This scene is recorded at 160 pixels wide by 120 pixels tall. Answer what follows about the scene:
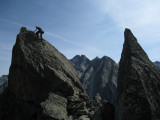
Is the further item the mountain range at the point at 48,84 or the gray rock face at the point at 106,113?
the mountain range at the point at 48,84

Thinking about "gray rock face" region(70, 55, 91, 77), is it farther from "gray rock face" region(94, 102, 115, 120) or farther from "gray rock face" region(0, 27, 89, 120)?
"gray rock face" region(94, 102, 115, 120)

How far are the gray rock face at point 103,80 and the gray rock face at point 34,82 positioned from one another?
241 feet

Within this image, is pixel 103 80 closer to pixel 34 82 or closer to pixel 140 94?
pixel 34 82

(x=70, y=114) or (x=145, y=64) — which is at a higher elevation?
(x=145, y=64)

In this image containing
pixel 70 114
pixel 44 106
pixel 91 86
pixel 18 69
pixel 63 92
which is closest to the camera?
pixel 44 106

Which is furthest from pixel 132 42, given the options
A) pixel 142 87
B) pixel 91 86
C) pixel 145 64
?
pixel 91 86

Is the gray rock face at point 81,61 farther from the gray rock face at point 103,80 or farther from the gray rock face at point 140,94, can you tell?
the gray rock face at point 140,94

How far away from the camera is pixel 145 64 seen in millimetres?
10805

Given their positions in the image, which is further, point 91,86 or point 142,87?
point 91,86

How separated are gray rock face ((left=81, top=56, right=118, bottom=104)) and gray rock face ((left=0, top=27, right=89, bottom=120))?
73.6 meters

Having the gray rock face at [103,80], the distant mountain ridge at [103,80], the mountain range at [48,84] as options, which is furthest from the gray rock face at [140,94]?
the gray rock face at [103,80]

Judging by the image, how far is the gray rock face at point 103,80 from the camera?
300ft

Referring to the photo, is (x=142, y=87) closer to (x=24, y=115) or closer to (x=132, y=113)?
(x=132, y=113)

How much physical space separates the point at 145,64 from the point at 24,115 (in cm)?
1481
